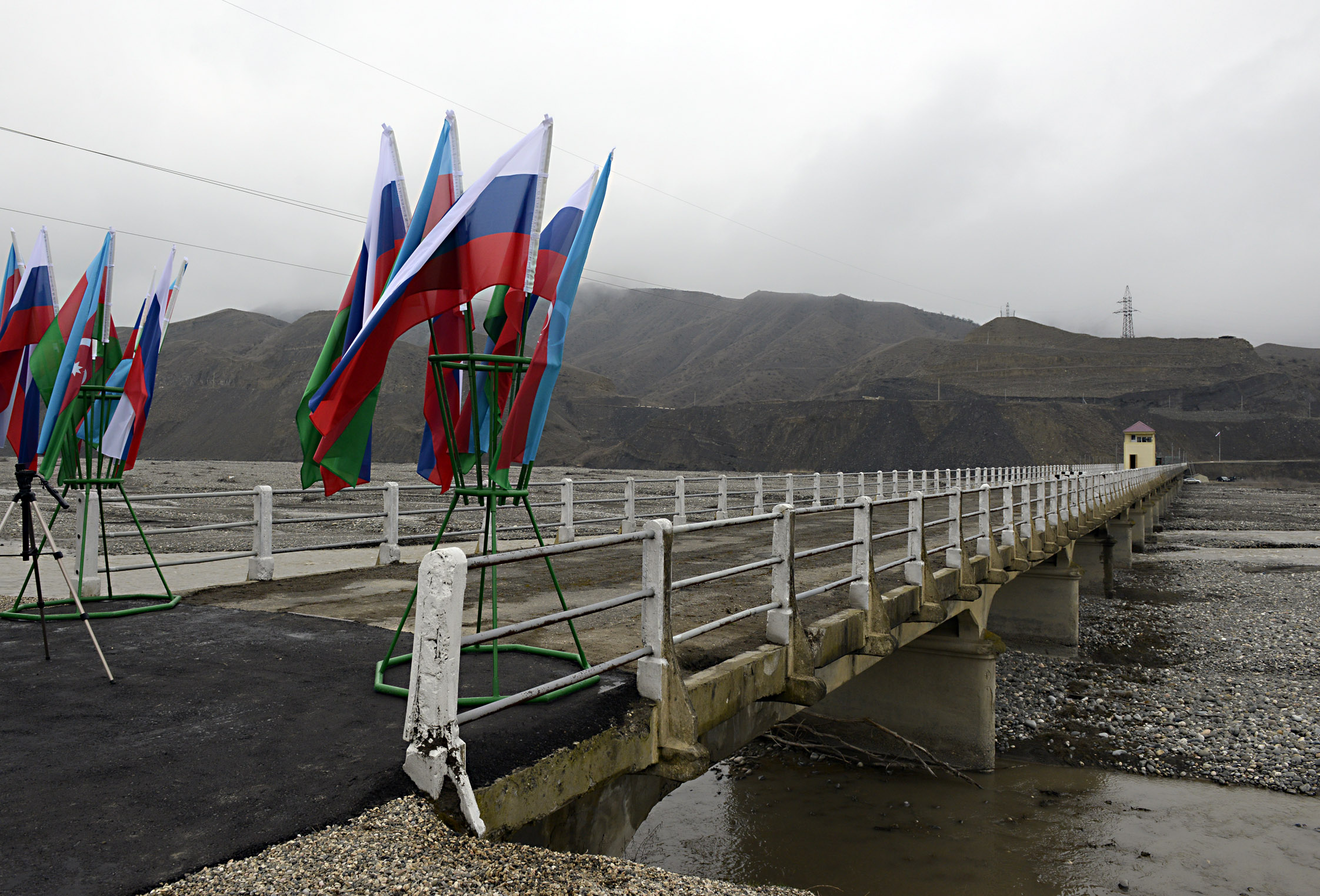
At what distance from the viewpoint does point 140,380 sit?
7312 mm

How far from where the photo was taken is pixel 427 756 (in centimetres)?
332

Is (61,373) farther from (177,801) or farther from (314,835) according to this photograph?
(314,835)

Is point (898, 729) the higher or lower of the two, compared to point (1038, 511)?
lower

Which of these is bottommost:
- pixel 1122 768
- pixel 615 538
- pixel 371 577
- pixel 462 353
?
pixel 1122 768

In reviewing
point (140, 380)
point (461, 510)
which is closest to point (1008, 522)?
point (140, 380)

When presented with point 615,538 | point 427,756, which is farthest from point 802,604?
point 427,756

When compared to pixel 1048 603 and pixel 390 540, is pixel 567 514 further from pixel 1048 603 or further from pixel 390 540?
pixel 1048 603

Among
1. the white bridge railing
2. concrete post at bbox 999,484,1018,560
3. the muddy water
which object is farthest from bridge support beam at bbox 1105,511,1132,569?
the muddy water

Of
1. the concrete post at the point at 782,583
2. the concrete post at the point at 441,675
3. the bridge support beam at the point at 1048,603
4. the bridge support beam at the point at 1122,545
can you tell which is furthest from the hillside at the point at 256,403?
the concrete post at the point at 441,675

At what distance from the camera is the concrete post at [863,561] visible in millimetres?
7422

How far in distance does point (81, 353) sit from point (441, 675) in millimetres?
5655

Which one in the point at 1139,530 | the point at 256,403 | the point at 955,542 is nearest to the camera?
the point at 955,542

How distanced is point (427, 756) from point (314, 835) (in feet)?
1.56

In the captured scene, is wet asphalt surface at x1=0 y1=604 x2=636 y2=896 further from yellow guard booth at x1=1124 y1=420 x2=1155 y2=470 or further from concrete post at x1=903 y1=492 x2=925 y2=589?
yellow guard booth at x1=1124 y1=420 x2=1155 y2=470
